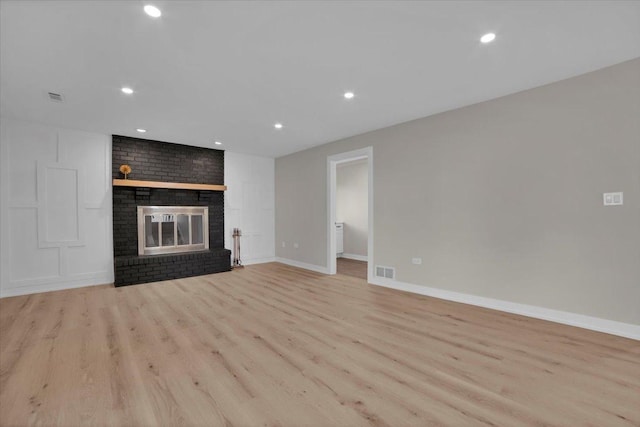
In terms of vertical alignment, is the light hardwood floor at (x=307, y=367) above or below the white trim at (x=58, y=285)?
below

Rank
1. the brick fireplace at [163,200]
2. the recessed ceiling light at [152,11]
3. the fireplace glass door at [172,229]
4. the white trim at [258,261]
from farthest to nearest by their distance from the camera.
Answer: the white trim at [258,261] → the fireplace glass door at [172,229] → the brick fireplace at [163,200] → the recessed ceiling light at [152,11]

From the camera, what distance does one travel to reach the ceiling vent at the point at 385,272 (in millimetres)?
4453

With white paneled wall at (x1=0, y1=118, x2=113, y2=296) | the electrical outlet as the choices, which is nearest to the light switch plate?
the electrical outlet

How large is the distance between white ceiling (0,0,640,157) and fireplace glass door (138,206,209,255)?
201 centimetres

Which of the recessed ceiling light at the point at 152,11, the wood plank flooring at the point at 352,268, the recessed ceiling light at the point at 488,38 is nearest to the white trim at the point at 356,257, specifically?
the wood plank flooring at the point at 352,268

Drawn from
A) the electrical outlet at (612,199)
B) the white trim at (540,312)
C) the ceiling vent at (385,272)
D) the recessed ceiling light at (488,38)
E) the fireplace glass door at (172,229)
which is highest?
the recessed ceiling light at (488,38)

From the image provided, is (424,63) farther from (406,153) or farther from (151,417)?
(151,417)

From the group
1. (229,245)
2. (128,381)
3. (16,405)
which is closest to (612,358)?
(128,381)

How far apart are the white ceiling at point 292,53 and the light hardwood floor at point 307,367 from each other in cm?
258

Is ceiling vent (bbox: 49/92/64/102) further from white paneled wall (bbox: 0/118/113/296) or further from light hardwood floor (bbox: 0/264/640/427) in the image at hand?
light hardwood floor (bbox: 0/264/640/427)

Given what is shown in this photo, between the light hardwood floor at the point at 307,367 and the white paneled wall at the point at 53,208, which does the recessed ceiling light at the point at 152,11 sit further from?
the white paneled wall at the point at 53,208

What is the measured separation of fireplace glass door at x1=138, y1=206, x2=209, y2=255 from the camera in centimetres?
518

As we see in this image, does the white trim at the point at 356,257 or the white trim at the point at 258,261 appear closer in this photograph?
the white trim at the point at 258,261

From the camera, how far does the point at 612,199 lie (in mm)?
2695
